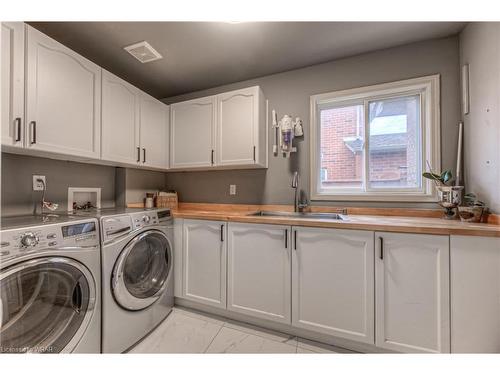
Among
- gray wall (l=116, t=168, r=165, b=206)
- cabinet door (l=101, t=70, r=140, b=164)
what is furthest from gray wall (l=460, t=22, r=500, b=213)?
gray wall (l=116, t=168, r=165, b=206)

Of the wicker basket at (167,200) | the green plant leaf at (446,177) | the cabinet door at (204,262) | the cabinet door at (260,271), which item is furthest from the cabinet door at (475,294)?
the wicker basket at (167,200)

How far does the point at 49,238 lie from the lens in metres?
1.06

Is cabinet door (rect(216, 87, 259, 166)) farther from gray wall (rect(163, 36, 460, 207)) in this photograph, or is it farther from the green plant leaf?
the green plant leaf

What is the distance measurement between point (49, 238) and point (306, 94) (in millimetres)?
2259

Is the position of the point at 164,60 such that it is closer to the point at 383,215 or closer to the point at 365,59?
the point at 365,59

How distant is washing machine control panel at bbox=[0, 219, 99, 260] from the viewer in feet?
3.02

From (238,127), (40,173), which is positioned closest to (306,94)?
(238,127)

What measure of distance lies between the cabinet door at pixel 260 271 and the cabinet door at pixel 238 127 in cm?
72

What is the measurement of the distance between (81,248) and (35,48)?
1231 mm

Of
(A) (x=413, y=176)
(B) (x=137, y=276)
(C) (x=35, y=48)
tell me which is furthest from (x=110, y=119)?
(A) (x=413, y=176)

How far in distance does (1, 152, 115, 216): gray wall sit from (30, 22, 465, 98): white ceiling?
0.97 m

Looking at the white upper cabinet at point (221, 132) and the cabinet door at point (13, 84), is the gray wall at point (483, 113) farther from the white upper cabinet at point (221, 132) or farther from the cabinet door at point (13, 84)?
the cabinet door at point (13, 84)

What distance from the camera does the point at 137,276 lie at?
1.64 m

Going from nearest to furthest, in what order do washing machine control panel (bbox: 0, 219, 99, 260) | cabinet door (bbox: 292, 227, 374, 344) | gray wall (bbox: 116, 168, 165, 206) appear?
washing machine control panel (bbox: 0, 219, 99, 260) < cabinet door (bbox: 292, 227, 374, 344) < gray wall (bbox: 116, 168, 165, 206)
